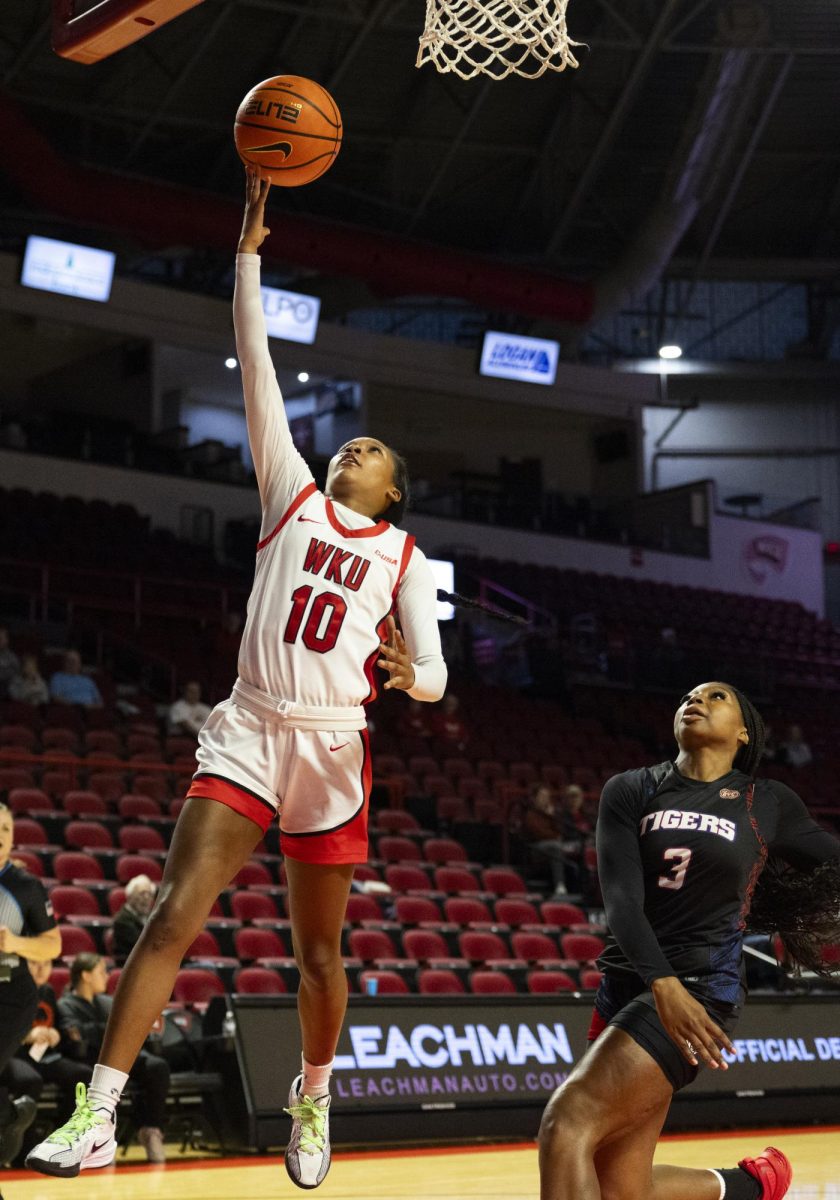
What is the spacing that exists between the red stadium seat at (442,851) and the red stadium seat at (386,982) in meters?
3.83

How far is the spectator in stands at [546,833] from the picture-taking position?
15.5 meters

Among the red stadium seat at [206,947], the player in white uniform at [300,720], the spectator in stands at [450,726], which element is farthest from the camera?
the spectator in stands at [450,726]

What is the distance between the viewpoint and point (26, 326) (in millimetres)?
24281

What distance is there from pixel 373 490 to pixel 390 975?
22.2 feet

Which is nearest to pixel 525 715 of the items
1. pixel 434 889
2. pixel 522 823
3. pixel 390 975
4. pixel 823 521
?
pixel 522 823

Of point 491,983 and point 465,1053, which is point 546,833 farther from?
point 465,1053

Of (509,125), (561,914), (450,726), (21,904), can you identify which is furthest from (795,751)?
(21,904)

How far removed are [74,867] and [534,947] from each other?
3976mm

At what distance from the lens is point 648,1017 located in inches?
167

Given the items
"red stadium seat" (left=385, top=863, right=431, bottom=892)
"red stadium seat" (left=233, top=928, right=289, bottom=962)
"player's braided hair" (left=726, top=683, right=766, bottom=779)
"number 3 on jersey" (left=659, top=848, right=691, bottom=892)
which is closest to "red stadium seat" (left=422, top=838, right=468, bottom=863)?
"red stadium seat" (left=385, top=863, right=431, bottom=892)

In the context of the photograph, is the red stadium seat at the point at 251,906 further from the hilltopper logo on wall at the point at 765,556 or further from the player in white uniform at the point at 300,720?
the hilltopper logo on wall at the point at 765,556

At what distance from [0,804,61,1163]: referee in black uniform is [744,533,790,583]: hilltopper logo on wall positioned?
78.7ft

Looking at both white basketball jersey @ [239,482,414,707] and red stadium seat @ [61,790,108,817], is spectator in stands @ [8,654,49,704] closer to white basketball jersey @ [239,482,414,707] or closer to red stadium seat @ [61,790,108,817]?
red stadium seat @ [61,790,108,817]

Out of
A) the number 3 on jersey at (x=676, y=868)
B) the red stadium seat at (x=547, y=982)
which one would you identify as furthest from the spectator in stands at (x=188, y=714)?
the number 3 on jersey at (x=676, y=868)
